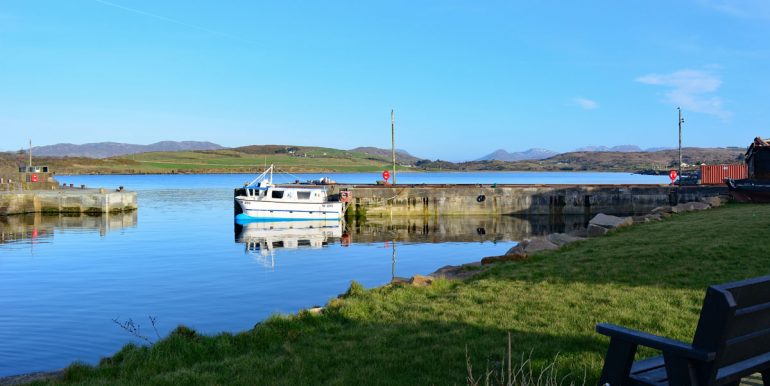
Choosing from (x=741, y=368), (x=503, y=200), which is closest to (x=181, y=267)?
(x=741, y=368)

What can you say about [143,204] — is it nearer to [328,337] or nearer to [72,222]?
[72,222]

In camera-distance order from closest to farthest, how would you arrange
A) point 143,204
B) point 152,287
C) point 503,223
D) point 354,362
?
point 354,362 → point 152,287 → point 503,223 → point 143,204

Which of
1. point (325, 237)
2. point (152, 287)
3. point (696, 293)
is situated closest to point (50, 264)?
point (152, 287)

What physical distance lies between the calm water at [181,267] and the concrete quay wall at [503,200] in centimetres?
261

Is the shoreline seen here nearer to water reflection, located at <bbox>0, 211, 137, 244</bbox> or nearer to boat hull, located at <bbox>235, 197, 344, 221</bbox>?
boat hull, located at <bbox>235, 197, 344, 221</bbox>

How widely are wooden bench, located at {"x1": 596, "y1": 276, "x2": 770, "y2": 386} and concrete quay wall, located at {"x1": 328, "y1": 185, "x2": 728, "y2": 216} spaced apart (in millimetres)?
50970

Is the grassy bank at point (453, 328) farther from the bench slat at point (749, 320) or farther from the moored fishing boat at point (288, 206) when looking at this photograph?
the moored fishing boat at point (288, 206)

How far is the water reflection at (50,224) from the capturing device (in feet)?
143

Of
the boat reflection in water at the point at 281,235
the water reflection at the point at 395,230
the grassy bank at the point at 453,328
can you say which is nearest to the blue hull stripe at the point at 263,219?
the boat reflection in water at the point at 281,235

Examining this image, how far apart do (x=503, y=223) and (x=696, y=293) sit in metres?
42.1

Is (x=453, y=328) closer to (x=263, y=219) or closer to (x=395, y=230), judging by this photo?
(x=395, y=230)

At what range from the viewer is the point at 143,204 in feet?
251

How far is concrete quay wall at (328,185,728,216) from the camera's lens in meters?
56.6

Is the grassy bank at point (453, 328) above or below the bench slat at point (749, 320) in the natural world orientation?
below
